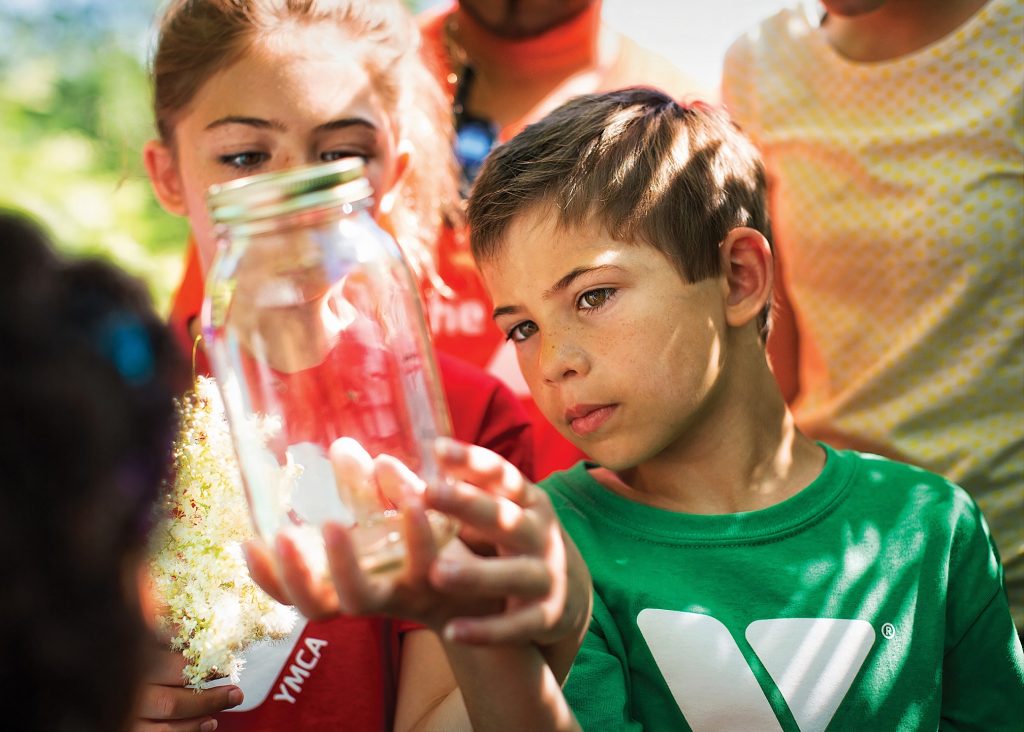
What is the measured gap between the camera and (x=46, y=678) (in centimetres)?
83

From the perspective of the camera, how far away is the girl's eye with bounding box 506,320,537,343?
1764 millimetres

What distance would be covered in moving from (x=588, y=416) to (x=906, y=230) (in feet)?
3.16

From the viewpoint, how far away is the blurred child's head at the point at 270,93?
77.9 inches

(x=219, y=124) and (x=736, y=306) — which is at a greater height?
(x=219, y=124)

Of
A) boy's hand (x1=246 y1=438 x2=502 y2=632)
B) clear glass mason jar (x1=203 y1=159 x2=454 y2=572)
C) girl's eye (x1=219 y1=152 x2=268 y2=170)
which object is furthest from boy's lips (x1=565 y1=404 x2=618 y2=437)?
girl's eye (x1=219 y1=152 x2=268 y2=170)

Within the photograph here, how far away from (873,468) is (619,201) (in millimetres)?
700

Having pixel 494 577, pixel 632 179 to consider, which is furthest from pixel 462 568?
pixel 632 179

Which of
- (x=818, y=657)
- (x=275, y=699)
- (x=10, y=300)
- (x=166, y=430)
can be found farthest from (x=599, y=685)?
(x=10, y=300)

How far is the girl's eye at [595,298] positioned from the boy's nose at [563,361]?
7cm

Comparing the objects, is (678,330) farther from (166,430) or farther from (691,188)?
(166,430)

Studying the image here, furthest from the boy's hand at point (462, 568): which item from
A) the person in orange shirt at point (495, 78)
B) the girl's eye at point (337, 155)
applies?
the person in orange shirt at point (495, 78)

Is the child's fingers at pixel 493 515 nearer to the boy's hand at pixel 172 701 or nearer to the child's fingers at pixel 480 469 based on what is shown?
the child's fingers at pixel 480 469

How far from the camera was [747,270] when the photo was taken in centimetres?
190

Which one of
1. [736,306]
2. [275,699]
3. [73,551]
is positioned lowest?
[275,699]
